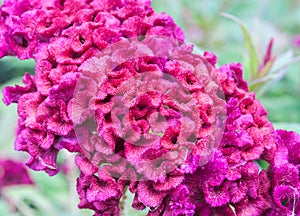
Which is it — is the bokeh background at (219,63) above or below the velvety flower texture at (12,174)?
above

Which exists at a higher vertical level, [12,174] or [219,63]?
[219,63]

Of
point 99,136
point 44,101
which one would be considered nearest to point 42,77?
point 44,101

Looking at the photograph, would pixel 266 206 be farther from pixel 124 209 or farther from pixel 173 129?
pixel 124 209

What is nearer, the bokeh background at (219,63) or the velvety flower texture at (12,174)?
the bokeh background at (219,63)

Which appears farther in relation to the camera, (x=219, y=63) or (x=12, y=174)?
(x=12, y=174)
